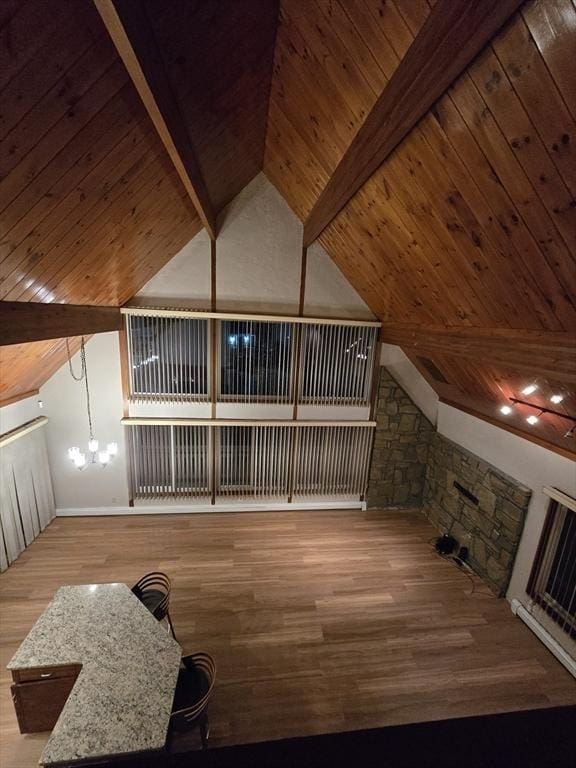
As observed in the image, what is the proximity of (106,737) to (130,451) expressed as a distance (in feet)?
12.9

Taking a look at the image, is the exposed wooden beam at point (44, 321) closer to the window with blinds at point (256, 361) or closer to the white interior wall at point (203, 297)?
the white interior wall at point (203, 297)

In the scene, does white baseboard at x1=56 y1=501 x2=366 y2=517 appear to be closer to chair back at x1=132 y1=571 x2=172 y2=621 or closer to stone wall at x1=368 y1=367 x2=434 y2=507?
stone wall at x1=368 y1=367 x2=434 y2=507

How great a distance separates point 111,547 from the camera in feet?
16.4

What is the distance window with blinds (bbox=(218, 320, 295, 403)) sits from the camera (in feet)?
17.9

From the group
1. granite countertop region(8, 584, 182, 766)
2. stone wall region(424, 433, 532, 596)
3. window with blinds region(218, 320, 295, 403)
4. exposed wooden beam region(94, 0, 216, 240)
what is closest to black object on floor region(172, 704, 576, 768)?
exposed wooden beam region(94, 0, 216, 240)

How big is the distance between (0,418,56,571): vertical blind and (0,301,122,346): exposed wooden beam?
6.47 ft

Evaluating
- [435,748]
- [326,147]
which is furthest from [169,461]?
→ [435,748]

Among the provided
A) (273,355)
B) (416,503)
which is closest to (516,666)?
(416,503)

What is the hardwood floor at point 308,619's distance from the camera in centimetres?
314

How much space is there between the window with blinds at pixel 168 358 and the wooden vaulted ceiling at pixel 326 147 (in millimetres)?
1400

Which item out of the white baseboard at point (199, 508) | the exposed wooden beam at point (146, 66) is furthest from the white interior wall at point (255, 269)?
the white baseboard at point (199, 508)

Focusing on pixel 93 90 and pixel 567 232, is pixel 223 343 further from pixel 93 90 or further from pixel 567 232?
pixel 567 232

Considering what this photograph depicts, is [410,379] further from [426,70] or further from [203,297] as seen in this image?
[426,70]

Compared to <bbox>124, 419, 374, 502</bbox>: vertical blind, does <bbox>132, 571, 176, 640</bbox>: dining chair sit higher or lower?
lower
